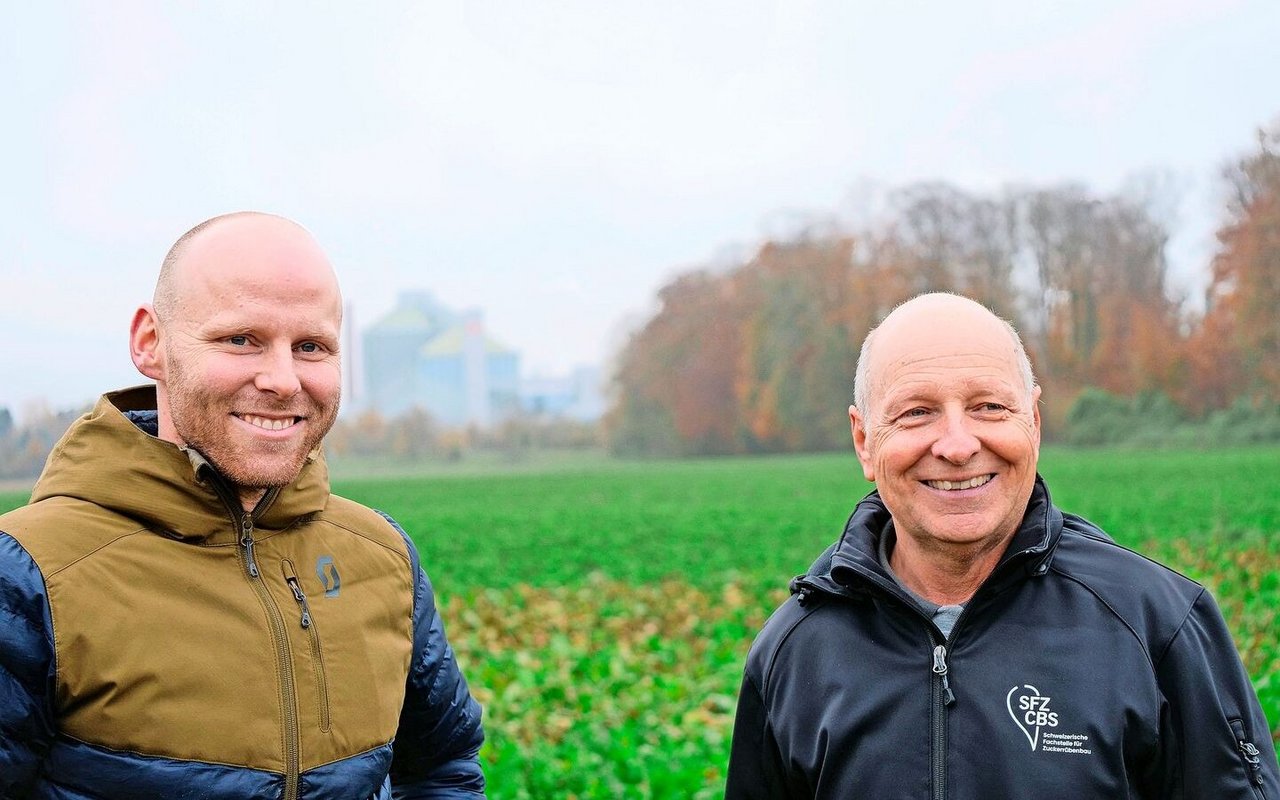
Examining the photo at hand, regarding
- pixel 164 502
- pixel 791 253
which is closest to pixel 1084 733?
pixel 164 502

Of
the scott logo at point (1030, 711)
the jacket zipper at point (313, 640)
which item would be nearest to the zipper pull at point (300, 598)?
the jacket zipper at point (313, 640)

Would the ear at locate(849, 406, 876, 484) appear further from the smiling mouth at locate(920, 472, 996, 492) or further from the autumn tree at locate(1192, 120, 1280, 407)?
the autumn tree at locate(1192, 120, 1280, 407)

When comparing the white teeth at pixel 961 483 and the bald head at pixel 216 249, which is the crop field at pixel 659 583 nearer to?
the bald head at pixel 216 249

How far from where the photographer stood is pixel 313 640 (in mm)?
2049

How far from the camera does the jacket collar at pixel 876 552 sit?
2141 millimetres

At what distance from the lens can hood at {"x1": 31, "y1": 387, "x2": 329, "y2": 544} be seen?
1943 millimetres

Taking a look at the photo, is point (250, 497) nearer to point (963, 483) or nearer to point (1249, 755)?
point (963, 483)

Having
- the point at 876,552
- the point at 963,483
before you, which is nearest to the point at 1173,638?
the point at 963,483

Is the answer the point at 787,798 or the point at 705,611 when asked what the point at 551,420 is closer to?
the point at 705,611

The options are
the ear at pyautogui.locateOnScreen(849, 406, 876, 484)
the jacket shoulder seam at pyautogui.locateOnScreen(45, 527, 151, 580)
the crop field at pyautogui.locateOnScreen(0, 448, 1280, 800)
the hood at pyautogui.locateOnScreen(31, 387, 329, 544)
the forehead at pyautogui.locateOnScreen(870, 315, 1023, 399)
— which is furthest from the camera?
the crop field at pyautogui.locateOnScreen(0, 448, 1280, 800)

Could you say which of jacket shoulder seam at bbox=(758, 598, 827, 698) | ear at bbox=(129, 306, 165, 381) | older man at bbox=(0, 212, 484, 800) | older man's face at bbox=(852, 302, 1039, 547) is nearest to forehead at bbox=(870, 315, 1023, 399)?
older man's face at bbox=(852, 302, 1039, 547)

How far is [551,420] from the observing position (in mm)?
53938

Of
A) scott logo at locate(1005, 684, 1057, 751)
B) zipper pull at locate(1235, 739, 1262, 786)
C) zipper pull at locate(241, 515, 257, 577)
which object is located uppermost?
zipper pull at locate(241, 515, 257, 577)

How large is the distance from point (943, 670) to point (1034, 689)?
0.16 m
